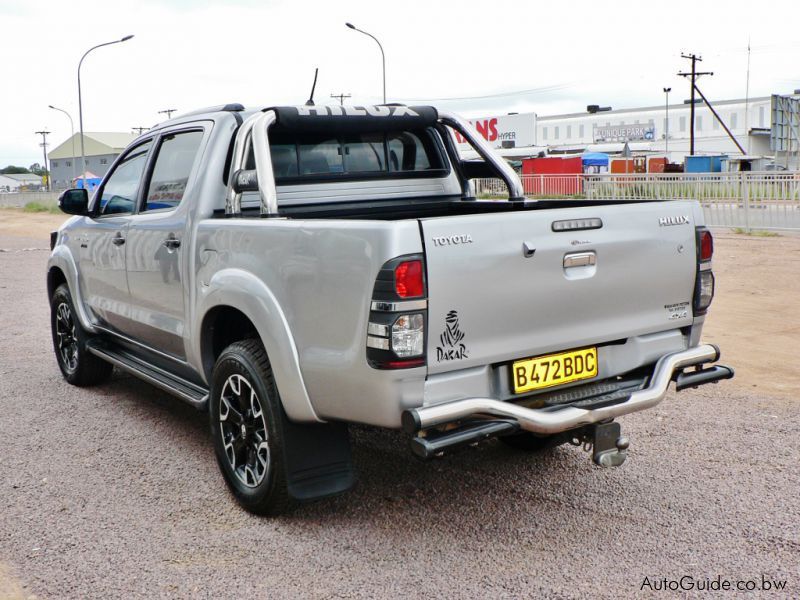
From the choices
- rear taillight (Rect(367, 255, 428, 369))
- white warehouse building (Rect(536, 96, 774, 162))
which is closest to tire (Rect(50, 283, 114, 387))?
rear taillight (Rect(367, 255, 428, 369))

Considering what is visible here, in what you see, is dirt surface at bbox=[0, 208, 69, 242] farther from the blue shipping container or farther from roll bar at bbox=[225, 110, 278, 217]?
the blue shipping container

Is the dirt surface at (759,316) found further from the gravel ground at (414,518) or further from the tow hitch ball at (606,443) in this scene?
the tow hitch ball at (606,443)

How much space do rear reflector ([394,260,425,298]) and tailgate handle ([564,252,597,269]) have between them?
74 centimetres

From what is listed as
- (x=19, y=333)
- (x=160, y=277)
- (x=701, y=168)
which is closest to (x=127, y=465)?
(x=160, y=277)

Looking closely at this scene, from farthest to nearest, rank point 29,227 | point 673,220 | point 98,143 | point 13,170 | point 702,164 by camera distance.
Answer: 1. point 13,170
2. point 98,143
3. point 702,164
4. point 29,227
5. point 673,220

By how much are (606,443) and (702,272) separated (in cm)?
100

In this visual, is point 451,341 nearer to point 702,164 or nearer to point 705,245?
point 705,245

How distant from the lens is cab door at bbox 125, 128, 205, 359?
15.5 ft

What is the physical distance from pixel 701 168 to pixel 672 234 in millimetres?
45163

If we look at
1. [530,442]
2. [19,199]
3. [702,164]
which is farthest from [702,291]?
[19,199]

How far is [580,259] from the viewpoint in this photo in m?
3.70

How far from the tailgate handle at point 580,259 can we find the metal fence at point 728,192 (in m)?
12.9

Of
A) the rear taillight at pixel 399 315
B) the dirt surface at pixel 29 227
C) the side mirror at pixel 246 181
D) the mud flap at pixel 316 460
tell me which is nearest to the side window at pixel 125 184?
the side mirror at pixel 246 181

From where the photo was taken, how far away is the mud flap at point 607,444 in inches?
152
